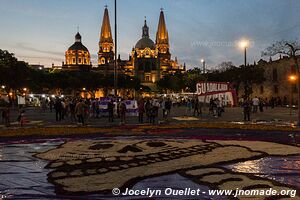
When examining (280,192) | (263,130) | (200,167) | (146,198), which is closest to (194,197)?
(146,198)

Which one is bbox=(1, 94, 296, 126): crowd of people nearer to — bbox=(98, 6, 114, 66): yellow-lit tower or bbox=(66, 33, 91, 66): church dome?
bbox=(98, 6, 114, 66): yellow-lit tower

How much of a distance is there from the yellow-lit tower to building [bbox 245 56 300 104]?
116024mm

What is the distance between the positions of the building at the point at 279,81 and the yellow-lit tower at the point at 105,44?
381 ft

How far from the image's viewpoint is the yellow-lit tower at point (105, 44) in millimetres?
187125

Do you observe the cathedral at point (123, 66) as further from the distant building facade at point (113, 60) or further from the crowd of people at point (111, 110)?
the crowd of people at point (111, 110)

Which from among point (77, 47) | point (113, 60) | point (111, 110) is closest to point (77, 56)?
point (77, 47)

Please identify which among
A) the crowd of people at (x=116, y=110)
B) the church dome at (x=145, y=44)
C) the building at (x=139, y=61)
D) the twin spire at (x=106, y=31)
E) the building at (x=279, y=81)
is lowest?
the crowd of people at (x=116, y=110)

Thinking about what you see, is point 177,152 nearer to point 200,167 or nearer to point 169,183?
point 200,167

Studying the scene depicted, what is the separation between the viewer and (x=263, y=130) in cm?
2061

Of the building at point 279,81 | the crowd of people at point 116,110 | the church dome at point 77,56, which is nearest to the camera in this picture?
the crowd of people at point 116,110

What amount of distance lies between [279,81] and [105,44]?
415 feet

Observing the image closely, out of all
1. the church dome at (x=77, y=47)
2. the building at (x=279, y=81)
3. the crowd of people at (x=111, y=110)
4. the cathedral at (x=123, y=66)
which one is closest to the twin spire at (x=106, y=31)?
the cathedral at (x=123, y=66)

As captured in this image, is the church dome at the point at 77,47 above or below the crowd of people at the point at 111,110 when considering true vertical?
above

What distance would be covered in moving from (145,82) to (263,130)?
171 m
